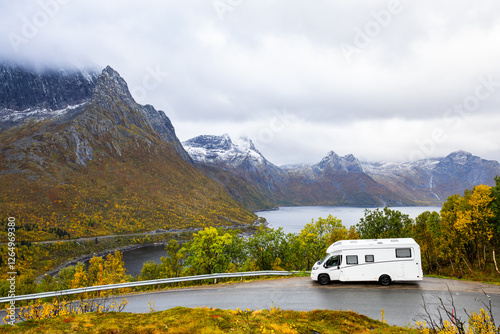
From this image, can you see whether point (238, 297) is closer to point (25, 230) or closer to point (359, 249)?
point (359, 249)

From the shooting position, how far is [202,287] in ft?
74.6

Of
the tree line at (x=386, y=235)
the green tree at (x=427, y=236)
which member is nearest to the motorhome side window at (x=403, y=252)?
the tree line at (x=386, y=235)

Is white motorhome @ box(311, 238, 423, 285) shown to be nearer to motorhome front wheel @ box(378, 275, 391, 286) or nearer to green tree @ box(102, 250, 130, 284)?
motorhome front wheel @ box(378, 275, 391, 286)

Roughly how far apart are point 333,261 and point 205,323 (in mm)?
12816

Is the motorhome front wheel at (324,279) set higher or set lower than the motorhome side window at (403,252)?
lower

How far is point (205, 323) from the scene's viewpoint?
11320 millimetres

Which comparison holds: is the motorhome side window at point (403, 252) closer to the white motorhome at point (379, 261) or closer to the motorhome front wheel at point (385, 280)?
the white motorhome at point (379, 261)

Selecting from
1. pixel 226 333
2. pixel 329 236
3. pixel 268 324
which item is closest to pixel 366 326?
pixel 268 324

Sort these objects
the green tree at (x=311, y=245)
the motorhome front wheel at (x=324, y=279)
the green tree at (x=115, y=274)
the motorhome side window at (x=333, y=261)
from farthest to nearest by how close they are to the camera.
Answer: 1. the green tree at (x=115, y=274)
2. the green tree at (x=311, y=245)
3. the motorhome front wheel at (x=324, y=279)
4. the motorhome side window at (x=333, y=261)

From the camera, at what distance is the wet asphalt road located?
15.8 meters

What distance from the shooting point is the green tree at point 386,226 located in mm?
42219

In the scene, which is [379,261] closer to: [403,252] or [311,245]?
[403,252]

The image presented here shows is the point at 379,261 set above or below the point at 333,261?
above

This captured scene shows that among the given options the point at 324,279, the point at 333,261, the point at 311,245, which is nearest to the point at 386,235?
the point at 311,245
